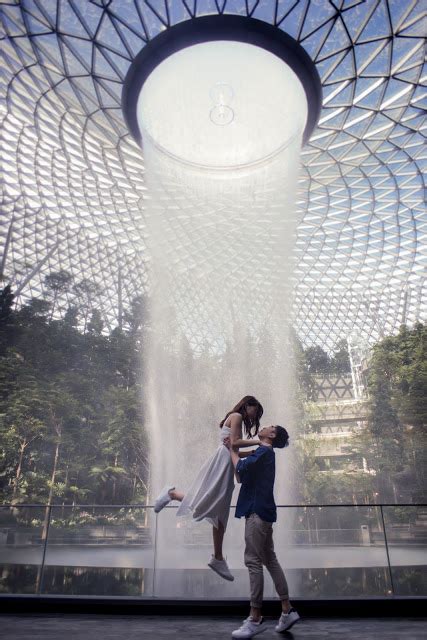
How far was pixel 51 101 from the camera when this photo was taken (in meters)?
25.2

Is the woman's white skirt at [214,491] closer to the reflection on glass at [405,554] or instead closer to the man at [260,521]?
the man at [260,521]

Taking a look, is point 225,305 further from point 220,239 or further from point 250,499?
point 250,499

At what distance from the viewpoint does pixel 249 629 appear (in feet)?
15.9

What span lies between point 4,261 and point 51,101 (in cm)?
2313

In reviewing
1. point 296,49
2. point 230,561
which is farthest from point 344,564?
point 296,49

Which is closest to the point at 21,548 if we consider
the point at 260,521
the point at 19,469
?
the point at 260,521

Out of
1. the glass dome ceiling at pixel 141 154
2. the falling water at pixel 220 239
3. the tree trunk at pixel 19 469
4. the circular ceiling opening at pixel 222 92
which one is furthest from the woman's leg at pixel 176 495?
the tree trunk at pixel 19 469

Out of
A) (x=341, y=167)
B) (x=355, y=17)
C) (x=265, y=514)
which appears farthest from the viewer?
(x=341, y=167)

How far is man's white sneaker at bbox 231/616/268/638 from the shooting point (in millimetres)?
4730

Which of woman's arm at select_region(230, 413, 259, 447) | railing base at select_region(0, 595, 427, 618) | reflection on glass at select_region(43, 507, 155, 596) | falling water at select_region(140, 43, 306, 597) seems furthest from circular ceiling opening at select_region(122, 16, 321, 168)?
railing base at select_region(0, 595, 427, 618)

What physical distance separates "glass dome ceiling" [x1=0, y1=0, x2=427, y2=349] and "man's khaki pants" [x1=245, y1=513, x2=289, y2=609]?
21.1m

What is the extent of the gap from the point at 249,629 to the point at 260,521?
1157 mm

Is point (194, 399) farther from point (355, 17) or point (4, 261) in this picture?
point (4, 261)

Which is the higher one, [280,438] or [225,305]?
[225,305]
